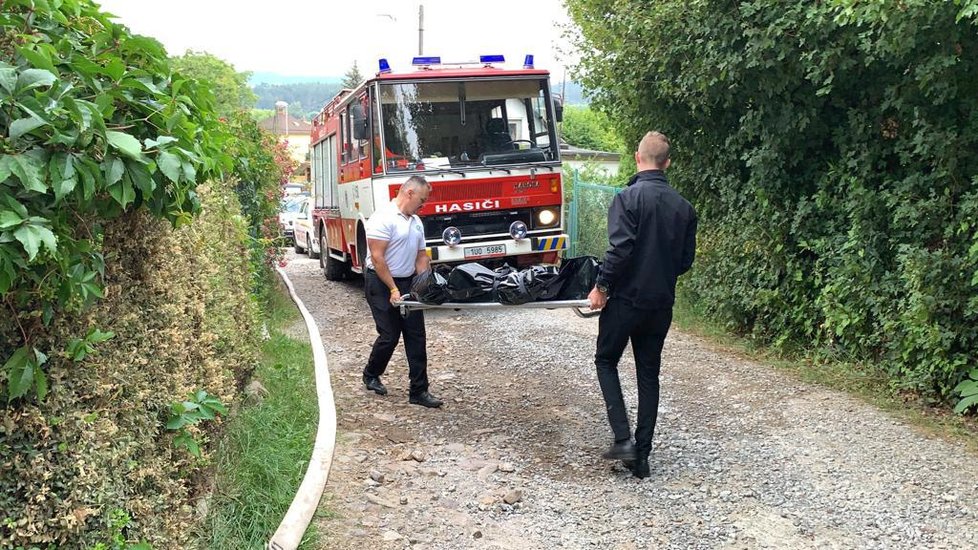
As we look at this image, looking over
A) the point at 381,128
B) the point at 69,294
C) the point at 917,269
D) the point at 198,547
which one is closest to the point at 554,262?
the point at 381,128

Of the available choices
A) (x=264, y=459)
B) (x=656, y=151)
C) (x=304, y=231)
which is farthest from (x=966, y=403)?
(x=304, y=231)

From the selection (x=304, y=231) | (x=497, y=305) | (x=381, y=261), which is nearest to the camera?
(x=497, y=305)

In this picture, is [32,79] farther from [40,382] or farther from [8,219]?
[40,382]

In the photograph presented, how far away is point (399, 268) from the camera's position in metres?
6.56

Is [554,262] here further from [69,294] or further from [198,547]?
[69,294]

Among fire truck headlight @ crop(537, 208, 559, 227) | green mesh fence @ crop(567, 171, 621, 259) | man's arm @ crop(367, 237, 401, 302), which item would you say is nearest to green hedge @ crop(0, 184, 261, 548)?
man's arm @ crop(367, 237, 401, 302)

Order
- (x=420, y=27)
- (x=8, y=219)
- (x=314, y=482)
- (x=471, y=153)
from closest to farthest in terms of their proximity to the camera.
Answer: (x=8, y=219)
(x=314, y=482)
(x=471, y=153)
(x=420, y=27)

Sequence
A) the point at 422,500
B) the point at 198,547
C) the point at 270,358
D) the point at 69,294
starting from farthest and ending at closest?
1. the point at 270,358
2. the point at 422,500
3. the point at 198,547
4. the point at 69,294

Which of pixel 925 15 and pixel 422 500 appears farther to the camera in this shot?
pixel 925 15

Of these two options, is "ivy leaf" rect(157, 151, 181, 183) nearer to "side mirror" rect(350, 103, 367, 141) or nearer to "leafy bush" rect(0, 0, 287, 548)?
"leafy bush" rect(0, 0, 287, 548)

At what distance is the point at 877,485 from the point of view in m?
5.04

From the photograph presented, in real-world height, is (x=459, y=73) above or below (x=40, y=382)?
above

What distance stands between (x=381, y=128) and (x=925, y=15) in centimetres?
633

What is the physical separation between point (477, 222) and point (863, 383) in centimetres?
500
